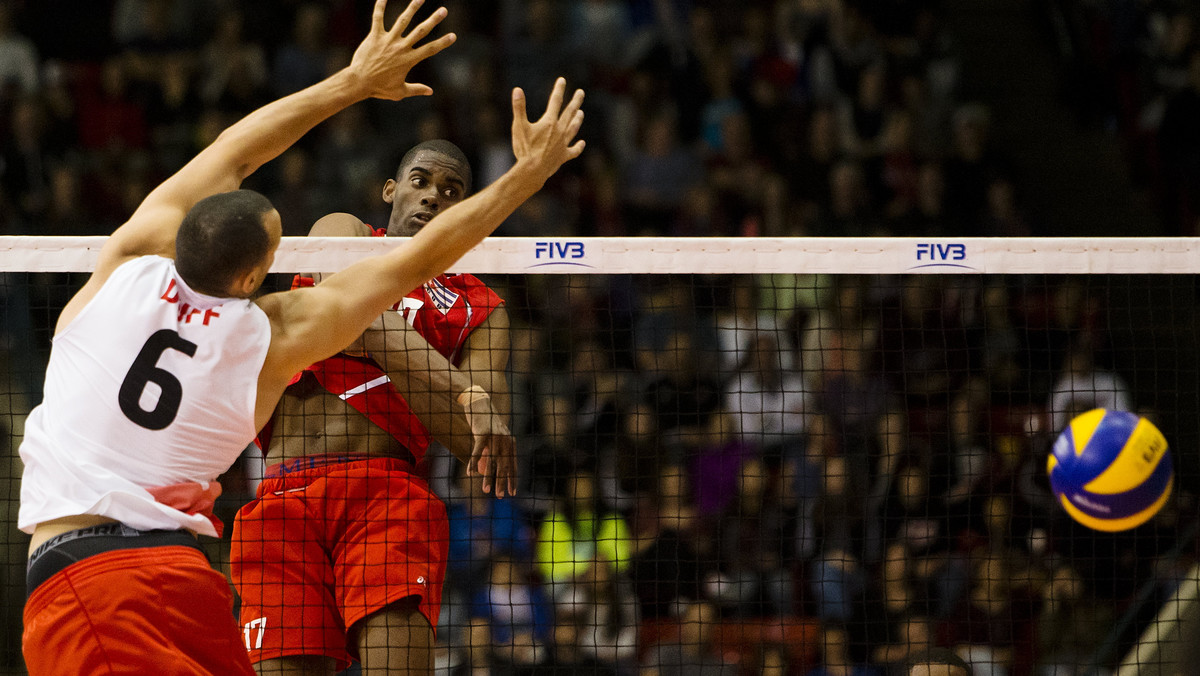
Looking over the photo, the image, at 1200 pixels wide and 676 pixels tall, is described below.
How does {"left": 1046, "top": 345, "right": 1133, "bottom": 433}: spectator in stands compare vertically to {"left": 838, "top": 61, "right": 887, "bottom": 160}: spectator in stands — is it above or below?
below

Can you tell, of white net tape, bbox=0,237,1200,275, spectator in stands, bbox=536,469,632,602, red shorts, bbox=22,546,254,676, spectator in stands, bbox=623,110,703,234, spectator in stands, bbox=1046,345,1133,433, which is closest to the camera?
red shorts, bbox=22,546,254,676

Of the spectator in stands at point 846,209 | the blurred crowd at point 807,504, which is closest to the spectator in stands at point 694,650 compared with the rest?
the blurred crowd at point 807,504

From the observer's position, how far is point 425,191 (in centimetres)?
571

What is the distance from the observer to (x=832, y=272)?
5812 millimetres

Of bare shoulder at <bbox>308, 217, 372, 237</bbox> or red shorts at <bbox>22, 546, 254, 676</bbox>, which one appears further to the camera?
bare shoulder at <bbox>308, 217, 372, 237</bbox>

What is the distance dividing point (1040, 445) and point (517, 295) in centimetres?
442

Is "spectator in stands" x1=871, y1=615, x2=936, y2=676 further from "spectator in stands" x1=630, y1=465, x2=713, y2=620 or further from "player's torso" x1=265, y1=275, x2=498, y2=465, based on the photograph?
"player's torso" x1=265, y1=275, x2=498, y2=465

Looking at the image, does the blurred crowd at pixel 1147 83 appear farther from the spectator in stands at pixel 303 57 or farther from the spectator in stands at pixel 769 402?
the spectator in stands at pixel 303 57

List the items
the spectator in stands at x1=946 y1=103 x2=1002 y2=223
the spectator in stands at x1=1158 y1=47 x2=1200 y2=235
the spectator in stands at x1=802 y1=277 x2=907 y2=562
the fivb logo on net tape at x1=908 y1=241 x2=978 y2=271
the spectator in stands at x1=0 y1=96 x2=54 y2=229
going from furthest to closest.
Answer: the spectator in stands at x1=1158 y1=47 x2=1200 y2=235, the spectator in stands at x1=946 y1=103 x2=1002 y2=223, the spectator in stands at x1=0 y1=96 x2=54 y2=229, the spectator in stands at x1=802 y1=277 x2=907 y2=562, the fivb logo on net tape at x1=908 y1=241 x2=978 y2=271

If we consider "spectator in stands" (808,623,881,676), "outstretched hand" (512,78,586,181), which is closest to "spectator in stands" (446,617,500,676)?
"spectator in stands" (808,623,881,676)

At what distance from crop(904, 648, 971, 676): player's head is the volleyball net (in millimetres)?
1234

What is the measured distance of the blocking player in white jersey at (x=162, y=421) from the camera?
3.86m

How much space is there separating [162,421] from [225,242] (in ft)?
1.88

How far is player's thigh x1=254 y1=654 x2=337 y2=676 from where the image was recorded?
5027mm
